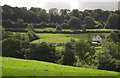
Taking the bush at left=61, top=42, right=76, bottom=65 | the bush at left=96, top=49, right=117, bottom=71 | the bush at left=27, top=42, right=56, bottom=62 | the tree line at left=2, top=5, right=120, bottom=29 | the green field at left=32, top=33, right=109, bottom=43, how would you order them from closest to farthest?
the bush at left=96, top=49, right=117, bottom=71 → the bush at left=61, top=42, right=76, bottom=65 → the bush at left=27, top=42, right=56, bottom=62 → the green field at left=32, top=33, right=109, bottom=43 → the tree line at left=2, top=5, right=120, bottom=29

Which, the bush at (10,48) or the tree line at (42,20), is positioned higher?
the tree line at (42,20)

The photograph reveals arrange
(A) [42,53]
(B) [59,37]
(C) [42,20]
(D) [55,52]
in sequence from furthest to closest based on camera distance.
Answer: (C) [42,20]
(B) [59,37]
(D) [55,52]
(A) [42,53]

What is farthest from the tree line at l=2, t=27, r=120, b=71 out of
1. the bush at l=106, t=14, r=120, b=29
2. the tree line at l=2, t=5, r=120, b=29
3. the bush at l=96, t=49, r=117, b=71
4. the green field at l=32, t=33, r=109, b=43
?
the bush at l=106, t=14, r=120, b=29

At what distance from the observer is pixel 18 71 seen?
28.2 m

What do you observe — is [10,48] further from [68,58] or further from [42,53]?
[68,58]

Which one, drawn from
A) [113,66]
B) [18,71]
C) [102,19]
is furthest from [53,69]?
[102,19]

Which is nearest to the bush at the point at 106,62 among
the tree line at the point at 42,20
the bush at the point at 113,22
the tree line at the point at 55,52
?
the tree line at the point at 55,52

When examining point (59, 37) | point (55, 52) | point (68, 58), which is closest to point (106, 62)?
point (68, 58)

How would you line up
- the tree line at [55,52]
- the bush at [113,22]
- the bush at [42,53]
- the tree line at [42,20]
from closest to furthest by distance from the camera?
the tree line at [55,52] < the bush at [42,53] < the tree line at [42,20] < the bush at [113,22]

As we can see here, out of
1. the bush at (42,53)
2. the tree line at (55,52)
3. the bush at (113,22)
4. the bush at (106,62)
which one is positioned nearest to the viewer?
the bush at (106,62)

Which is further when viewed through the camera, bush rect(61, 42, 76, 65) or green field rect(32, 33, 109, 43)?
green field rect(32, 33, 109, 43)

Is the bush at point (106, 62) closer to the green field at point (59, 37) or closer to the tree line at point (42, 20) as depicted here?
the green field at point (59, 37)

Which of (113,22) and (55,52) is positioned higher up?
(113,22)

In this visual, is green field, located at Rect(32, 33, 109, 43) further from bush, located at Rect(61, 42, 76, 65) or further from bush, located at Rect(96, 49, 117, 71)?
bush, located at Rect(96, 49, 117, 71)
